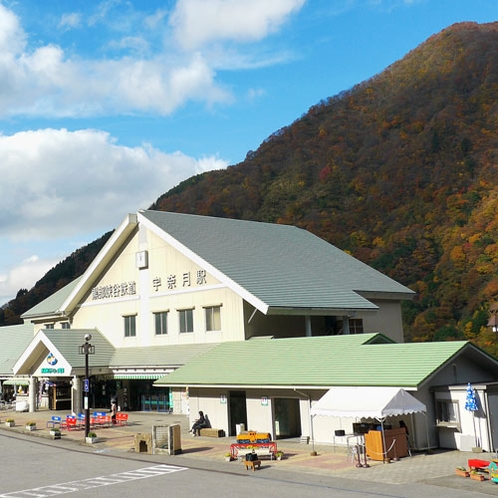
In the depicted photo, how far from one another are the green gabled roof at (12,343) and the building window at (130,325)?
13.1 metres

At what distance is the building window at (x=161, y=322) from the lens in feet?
132

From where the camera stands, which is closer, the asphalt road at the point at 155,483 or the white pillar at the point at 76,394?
the asphalt road at the point at 155,483

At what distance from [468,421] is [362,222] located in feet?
260

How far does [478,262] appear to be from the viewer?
7931 cm

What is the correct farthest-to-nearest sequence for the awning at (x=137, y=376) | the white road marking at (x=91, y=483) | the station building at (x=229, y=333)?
1. the awning at (x=137, y=376)
2. the station building at (x=229, y=333)
3. the white road marking at (x=91, y=483)

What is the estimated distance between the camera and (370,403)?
20969 mm

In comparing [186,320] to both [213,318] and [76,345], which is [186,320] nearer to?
[213,318]

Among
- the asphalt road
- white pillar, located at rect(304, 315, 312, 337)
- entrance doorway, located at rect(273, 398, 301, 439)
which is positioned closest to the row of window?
white pillar, located at rect(304, 315, 312, 337)

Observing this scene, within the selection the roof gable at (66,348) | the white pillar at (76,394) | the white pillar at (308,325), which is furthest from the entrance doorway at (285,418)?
the white pillar at (76,394)

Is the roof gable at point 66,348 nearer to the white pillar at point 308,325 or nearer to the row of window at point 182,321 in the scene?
the row of window at point 182,321

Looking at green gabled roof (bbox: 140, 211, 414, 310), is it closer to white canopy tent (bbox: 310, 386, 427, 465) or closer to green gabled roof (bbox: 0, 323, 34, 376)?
white canopy tent (bbox: 310, 386, 427, 465)

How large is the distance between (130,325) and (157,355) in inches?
204

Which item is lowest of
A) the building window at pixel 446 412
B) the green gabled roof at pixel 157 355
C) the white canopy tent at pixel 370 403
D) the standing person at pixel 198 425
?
the standing person at pixel 198 425

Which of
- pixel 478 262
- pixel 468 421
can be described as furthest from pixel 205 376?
pixel 478 262
